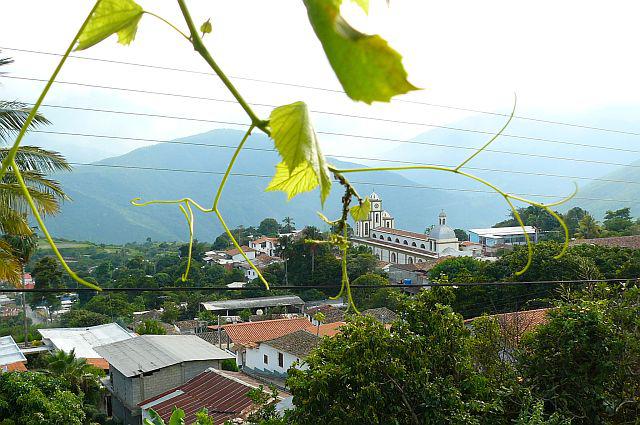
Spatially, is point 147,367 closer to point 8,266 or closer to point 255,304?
point 8,266

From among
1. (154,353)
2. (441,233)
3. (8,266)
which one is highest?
(441,233)

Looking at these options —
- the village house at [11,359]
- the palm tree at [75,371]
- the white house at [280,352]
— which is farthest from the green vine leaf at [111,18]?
the village house at [11,359]

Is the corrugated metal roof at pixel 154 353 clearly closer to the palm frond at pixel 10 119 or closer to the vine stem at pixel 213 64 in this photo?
the palm frond at pixel 10 119

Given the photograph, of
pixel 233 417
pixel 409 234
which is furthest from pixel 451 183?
pixel 233 417

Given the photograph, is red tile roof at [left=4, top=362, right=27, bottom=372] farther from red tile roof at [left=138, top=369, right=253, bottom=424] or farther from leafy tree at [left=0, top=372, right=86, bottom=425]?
leafy tree at [left=0, top=372, right=86, bottom=425]

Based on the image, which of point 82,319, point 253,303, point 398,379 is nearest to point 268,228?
point 253,303

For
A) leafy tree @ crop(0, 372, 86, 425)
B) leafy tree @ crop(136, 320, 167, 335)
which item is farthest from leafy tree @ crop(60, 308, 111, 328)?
leafy tree @ crop(0, 372, 86, 425)
